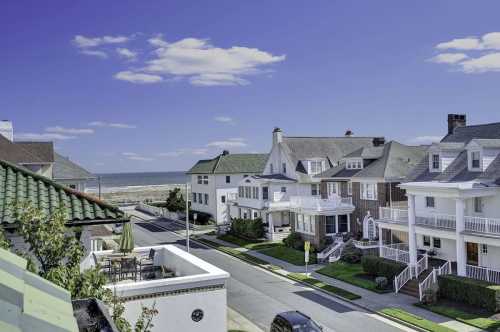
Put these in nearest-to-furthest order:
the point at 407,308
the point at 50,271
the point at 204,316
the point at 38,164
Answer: the point at 50,271, the point at 204,316, the point at 407,308, the point at 38,164

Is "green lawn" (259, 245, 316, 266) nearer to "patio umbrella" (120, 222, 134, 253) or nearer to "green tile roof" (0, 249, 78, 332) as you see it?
"patio umbrella" (120, 222, 134, 253)

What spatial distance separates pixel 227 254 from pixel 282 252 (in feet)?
18.2

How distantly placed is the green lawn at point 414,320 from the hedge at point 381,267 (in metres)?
5.43

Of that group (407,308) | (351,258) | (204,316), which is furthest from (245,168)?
(204,316)

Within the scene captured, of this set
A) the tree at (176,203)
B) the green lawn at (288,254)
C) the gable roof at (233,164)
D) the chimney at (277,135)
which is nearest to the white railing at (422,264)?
the green lawn at (288,254)

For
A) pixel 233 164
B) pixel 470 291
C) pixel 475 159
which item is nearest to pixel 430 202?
pixel 475 159

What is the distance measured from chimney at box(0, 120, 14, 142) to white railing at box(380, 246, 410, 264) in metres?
33.1

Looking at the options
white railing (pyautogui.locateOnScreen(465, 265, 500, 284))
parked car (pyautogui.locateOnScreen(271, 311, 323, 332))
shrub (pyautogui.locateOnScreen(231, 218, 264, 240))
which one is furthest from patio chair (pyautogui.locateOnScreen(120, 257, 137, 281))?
shrub (pyautogui.locateOnScreen(231, 218, 264, 240))

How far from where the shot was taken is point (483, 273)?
26844mm

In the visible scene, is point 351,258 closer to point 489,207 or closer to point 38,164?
point 489,207

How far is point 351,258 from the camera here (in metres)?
37.3

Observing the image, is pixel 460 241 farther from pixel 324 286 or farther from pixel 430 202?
pixel 324 286

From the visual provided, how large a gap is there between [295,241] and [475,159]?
19.1m

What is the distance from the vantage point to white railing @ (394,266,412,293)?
2945 cm
